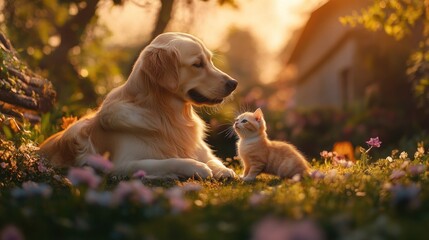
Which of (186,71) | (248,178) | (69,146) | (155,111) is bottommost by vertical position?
(69,146)

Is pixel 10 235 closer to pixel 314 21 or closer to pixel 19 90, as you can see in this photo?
Result: pixel 19 90

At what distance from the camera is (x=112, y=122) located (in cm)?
653

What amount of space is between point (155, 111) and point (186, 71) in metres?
0.53

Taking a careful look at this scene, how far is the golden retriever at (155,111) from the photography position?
654 centimetres

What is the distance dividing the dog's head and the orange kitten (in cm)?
38

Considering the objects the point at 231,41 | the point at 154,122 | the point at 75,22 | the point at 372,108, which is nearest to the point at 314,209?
the point at 154,122

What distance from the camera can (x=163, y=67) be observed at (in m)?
6.55

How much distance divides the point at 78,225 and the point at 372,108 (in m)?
14.9

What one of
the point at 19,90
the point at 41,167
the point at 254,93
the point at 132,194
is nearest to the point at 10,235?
the point at 132,194

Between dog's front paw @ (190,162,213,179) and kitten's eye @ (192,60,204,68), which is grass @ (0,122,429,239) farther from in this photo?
kitten's eye @ (192,60,204,68)

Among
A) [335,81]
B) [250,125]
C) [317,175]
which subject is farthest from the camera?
[335,81]

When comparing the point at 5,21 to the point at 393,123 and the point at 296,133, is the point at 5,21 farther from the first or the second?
the point at 393,123

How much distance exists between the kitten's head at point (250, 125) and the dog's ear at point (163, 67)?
754 millimetres

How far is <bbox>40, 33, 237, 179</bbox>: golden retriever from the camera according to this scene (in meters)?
6.54
